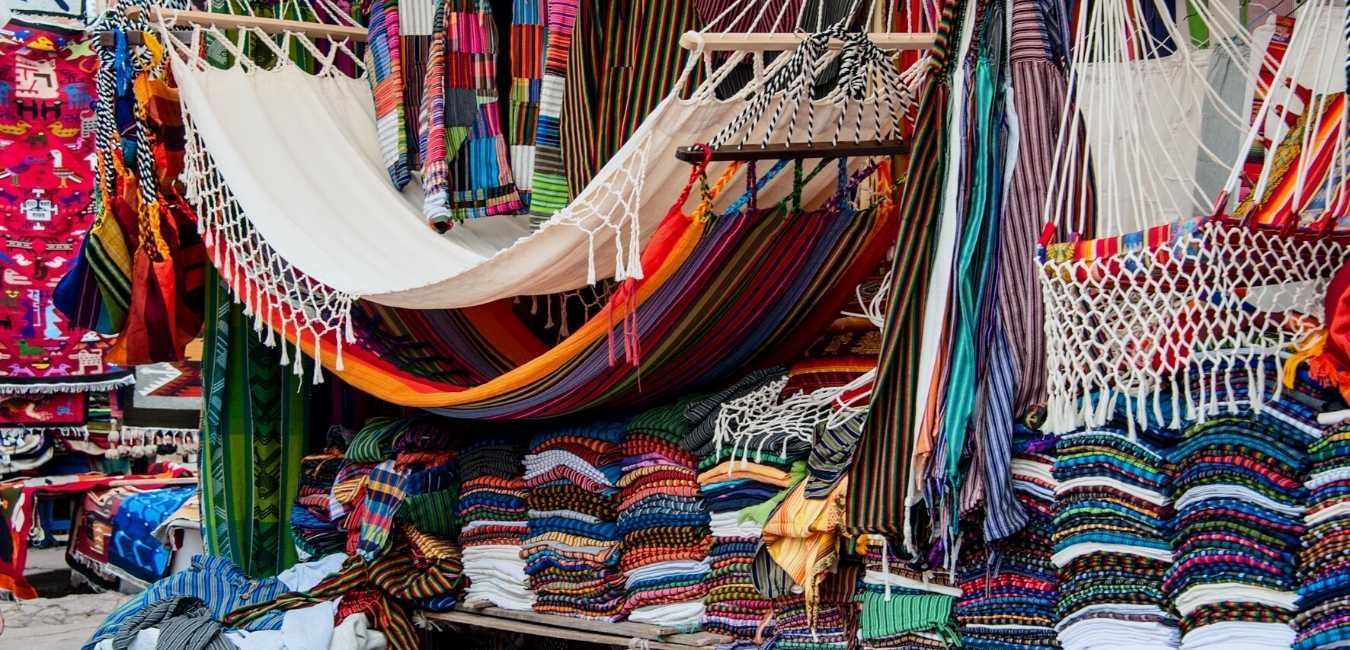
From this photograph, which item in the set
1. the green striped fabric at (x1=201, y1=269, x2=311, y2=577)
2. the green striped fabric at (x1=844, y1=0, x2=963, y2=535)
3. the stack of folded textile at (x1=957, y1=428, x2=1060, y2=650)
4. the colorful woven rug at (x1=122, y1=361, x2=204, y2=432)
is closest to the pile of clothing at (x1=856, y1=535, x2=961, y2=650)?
the stack of folded textile at (x1=957, y1=428, x2=1060, y2=650)

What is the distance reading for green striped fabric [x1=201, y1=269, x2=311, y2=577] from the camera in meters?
4.80

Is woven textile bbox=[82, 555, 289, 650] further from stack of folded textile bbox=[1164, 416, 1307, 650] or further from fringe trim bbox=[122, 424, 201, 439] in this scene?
fringe trim bbox=[122, 424, 201, 439]

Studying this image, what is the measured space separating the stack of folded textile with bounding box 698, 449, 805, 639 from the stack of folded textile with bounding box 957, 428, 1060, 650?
0.58 metres

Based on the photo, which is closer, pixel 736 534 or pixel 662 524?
pixel 736 534

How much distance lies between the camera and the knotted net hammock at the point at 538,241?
10.6ft

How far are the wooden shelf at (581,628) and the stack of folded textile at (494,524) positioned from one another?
0.04 metres

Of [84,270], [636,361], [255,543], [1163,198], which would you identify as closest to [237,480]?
[255,543]

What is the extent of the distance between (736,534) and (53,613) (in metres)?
5.20

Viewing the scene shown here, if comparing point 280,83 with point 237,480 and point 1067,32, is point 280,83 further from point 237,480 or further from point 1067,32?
point 1067,32

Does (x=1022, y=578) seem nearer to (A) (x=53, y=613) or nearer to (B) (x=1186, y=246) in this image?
(B) (x=1186, y=246)

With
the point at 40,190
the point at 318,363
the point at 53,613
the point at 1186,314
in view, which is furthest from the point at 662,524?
the point at 40,190

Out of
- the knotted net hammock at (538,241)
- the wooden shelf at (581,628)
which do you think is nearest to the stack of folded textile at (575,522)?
the wooden shelf at (581,628)

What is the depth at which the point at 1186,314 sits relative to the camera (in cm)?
229

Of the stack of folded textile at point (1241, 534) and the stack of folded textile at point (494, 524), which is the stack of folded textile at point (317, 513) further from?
the stack of folded textile at point (1241, 534)
